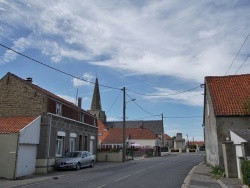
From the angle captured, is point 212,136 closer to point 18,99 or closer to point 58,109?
point 58,109

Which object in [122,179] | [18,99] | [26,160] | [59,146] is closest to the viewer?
[122,179]

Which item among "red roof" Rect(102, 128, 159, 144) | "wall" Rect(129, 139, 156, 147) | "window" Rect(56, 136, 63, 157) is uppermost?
"red roof" Rect(102, 128, 159, 144)

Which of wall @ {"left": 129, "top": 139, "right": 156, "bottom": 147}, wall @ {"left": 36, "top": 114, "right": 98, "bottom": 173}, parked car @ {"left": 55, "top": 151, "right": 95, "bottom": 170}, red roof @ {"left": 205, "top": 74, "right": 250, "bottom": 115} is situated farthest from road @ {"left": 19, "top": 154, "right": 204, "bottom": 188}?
wall @ {"left": 129, "top": 139, "right": 156, "bottom": 147}

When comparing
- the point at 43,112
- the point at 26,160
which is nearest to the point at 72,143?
the point at 43,112

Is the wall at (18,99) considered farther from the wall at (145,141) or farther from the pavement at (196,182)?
the wall at (145,141)

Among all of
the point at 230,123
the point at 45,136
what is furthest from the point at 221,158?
the point at 45,136

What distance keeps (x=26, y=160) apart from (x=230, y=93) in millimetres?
15586

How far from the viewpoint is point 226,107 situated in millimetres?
20469

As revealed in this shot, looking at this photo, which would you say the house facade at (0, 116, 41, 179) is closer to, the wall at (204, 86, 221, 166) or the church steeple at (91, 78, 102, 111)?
the wall at (204, 86, 221, 166)

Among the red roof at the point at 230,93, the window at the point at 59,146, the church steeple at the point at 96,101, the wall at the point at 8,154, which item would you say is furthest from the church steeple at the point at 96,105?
the wall at the point at 8,154

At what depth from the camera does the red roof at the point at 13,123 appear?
1991 centimetres

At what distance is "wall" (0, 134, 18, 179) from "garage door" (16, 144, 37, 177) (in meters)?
0.47

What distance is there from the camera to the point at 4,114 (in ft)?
80.6

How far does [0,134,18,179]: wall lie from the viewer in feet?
62.0
